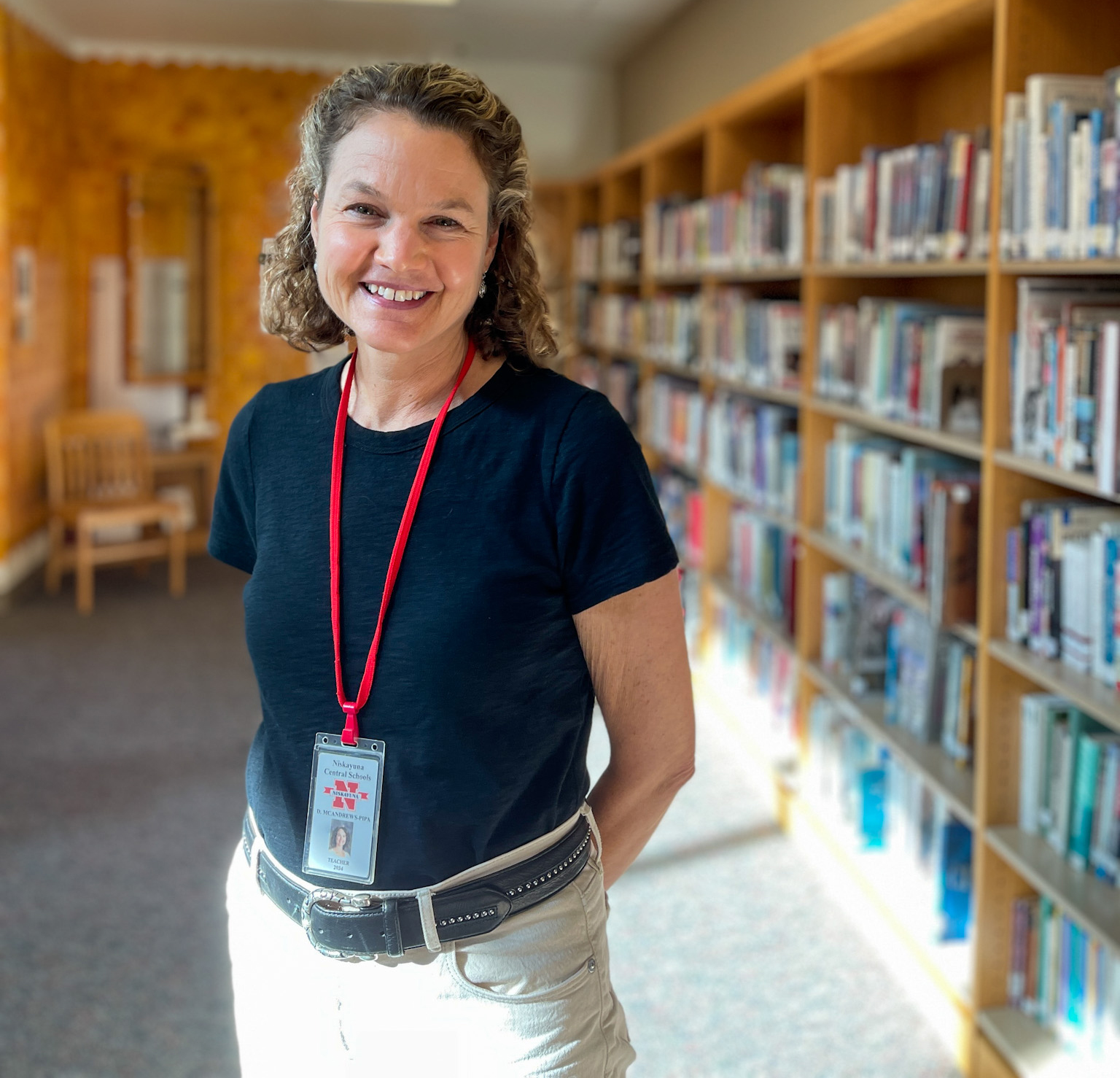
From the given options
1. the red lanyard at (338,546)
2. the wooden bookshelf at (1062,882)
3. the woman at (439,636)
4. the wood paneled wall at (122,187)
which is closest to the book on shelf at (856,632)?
the wooden bookshelf at (1062,882)

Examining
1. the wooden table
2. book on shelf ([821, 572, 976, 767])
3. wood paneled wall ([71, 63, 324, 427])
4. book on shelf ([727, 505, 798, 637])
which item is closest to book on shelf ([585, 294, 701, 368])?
book on shelf ([727, 505, 798, 637])

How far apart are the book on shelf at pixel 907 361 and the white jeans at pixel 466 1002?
170cm

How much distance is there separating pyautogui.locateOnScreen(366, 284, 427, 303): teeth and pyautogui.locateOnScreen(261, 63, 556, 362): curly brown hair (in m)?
0.12

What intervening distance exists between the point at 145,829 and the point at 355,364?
263 centimetres

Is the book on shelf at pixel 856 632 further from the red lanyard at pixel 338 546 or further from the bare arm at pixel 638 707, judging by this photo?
the red lanyard at pixel 338 546

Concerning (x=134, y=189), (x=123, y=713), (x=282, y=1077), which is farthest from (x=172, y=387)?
(x=282, y=1077)

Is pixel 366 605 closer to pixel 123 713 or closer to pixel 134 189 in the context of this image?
pixel 123 713

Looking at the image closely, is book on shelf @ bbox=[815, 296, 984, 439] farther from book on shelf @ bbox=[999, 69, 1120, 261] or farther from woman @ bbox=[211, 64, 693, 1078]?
woman @ bbox=[211, 64, 693, 1078]

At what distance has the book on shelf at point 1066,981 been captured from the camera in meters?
2.06

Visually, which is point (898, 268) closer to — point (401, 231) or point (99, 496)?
point (401, 231)

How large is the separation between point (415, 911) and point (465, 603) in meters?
0.29

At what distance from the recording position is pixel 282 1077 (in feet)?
3.87

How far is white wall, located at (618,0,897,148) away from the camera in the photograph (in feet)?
13.7

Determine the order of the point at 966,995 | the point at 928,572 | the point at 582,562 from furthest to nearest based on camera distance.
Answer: the point at 928,572 < the point at 966,995 < the point at 582,562
